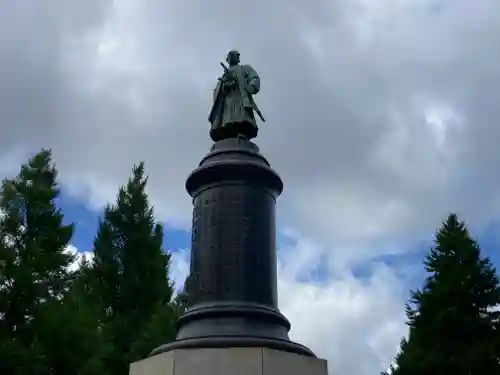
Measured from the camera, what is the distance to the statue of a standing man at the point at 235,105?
1080 cm

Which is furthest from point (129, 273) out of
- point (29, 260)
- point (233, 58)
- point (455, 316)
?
point (233, 58)

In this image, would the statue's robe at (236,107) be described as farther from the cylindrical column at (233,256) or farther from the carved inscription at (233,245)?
the carved inscription at (233,245)

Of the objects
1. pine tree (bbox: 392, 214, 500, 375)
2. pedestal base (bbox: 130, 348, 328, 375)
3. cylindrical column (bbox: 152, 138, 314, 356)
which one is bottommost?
pedestal base (bbox: 130, 348, 328, 375)

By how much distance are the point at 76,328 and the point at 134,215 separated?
8.34 m

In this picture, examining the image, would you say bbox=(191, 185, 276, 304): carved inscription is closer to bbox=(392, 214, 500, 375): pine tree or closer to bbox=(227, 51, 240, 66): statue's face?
bbox=(227, 51, 240, 66): statue's face

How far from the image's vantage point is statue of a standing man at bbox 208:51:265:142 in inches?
425

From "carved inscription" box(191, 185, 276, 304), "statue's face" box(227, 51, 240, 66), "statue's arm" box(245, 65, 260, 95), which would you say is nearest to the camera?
"carved inscription" box(191, 185, 276, 304)

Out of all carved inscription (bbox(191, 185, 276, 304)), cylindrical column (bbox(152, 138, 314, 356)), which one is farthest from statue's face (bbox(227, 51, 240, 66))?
carved inscription (bbox(191, 185, 276, 304))

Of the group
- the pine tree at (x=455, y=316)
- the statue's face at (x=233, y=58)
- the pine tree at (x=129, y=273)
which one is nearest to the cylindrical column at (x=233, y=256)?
the statue's face at (x=233, y=58)

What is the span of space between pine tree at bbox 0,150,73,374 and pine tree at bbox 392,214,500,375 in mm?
9371

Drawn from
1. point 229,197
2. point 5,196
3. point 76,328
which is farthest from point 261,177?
point 5,196

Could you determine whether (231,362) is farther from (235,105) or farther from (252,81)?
(252,81)

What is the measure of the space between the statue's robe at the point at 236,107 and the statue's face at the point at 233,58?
18 centimetres

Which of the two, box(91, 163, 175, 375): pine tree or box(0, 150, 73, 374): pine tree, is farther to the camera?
box(91, 163, 175, 375): pine tree
